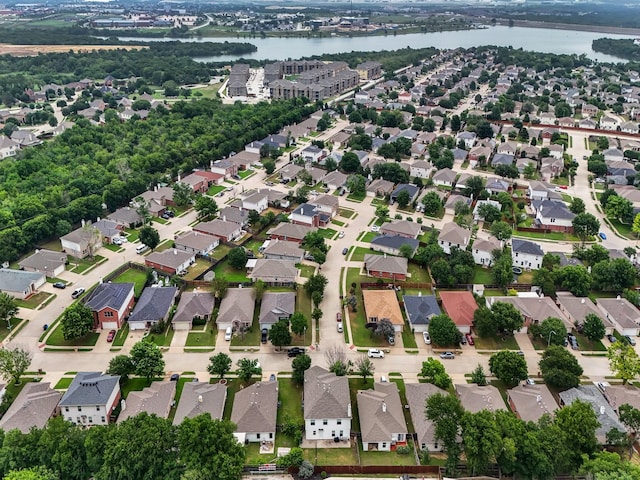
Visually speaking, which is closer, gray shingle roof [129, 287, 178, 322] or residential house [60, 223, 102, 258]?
gray shingle roof [129, 287, 178, 322]

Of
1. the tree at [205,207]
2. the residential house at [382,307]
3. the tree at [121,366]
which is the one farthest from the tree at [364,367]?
the tree at [205,207]

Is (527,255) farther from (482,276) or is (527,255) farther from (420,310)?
(420,310)

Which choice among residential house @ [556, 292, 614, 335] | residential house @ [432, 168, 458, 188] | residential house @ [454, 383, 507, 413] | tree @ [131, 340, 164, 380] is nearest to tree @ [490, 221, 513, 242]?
residential house @ [556, 292, 614, 335]

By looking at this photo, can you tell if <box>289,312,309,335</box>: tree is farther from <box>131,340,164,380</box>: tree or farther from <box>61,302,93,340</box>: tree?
<box>61,302,93,340</box>: tree

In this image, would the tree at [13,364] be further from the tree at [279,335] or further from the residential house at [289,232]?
the residential house at [289,232]

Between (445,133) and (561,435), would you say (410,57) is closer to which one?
(445,133)

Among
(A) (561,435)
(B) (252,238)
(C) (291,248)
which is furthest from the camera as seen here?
(B) (252,238)

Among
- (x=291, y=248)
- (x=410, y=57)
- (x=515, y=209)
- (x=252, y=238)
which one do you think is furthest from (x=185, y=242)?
Result: (x=410, y=57)
